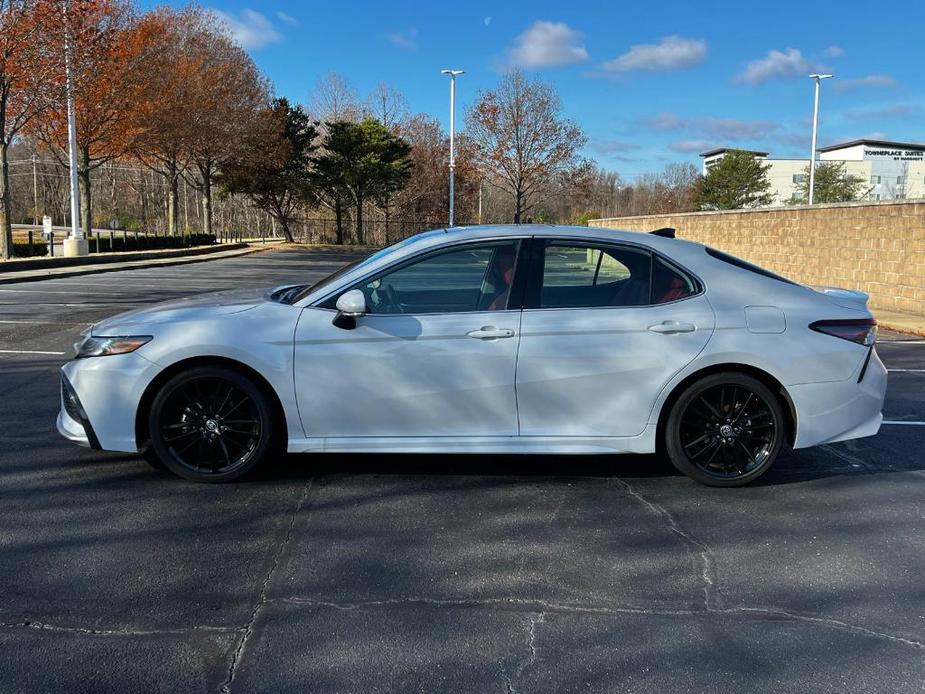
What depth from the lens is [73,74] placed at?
24609mm

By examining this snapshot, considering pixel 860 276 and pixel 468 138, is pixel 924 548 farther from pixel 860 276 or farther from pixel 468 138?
pixel 468 138

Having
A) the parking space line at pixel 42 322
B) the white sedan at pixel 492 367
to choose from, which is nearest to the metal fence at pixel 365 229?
the parking space line at pixel 42 322

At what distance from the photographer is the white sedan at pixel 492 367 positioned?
4.38m

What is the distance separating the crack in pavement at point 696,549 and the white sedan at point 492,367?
0.30 metres

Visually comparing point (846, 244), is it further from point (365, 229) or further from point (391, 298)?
point (365, 229)

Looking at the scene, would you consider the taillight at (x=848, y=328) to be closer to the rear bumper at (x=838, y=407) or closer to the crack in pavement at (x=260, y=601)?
the rear bumper at (x=838, y=407)

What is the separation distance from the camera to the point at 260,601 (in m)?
3.21

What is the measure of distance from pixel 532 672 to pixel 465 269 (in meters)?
2.50

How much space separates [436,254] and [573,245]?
862mm

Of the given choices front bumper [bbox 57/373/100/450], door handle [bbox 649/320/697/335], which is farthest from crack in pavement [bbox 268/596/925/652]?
front bumper [bbox 57/373/100/450]

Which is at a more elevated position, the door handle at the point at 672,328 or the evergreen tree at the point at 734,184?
the evergreen tree at the point at 734,184

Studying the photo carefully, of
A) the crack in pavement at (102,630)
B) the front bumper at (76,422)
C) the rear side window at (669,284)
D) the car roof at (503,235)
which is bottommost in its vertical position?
the crack in pavement at (102,630)

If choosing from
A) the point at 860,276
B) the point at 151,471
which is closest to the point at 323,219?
the point at 860,276

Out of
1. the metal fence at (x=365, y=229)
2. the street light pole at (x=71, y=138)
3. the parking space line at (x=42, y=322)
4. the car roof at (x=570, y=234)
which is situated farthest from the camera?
the metal fence at (x=365, y=229)
